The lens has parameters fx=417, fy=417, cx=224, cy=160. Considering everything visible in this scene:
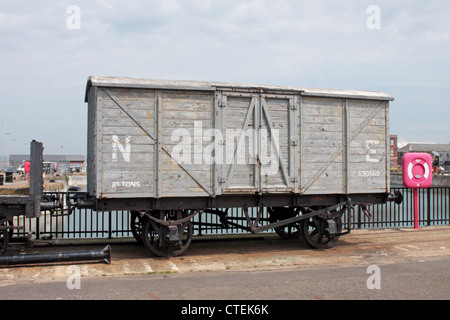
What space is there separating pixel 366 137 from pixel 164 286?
249 inches

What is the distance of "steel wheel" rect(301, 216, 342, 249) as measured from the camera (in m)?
10.2

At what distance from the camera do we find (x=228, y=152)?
9.27 meters

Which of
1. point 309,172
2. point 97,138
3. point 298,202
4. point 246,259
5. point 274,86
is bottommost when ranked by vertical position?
point 246,259

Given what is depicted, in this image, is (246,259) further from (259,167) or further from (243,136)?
(243,136)

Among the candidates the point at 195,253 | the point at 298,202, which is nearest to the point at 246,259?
the point at 195,253

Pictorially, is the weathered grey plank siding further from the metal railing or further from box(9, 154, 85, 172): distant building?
box(9, 154, 85, 172): distant building

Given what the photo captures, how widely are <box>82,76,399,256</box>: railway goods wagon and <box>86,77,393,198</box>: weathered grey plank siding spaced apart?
0.07 ft

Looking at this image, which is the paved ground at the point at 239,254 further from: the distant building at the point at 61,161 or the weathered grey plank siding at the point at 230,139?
the distant building at the point at 61,161

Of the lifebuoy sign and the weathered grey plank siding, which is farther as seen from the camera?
the lifebuoy sign

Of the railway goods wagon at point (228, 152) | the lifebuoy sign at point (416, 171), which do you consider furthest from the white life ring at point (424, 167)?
the railway goods wagon at point (228, 152)

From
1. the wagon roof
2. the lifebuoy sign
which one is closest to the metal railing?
the lifebuoy sign

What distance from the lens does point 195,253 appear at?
381 inches

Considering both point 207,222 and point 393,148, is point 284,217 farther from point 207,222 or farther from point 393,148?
point 393,148

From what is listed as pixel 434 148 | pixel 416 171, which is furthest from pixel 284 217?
pixel 434 148
